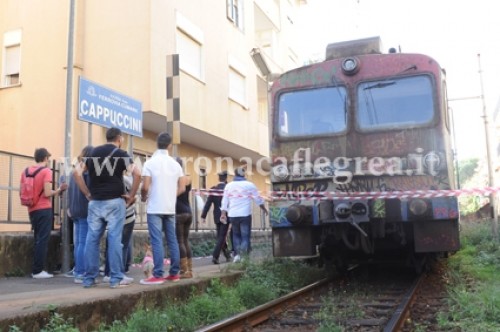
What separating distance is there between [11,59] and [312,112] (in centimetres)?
1046

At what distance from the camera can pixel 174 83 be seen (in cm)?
809

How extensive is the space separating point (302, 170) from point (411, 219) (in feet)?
5.66

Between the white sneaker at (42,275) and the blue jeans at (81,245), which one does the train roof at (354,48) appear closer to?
the blue jeans at (81,245)

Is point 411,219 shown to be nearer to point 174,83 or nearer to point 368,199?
point 368,199

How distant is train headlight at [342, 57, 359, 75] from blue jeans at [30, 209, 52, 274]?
4.75 m

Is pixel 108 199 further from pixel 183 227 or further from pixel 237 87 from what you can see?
pixel 237 87

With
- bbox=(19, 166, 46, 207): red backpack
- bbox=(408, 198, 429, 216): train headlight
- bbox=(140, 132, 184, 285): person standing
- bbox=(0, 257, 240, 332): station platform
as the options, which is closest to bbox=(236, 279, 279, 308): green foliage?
bbox=(0, 257, 240, 332): station platform

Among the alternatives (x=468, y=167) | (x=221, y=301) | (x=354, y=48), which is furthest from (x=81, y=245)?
(x=468, y=167)

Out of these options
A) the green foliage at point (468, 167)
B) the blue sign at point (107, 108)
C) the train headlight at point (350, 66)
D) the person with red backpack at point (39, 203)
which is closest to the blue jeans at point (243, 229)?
the blue sign at point (107, 108)

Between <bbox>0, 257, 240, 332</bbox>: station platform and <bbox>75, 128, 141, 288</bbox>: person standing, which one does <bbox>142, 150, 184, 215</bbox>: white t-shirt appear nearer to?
<bbox>75, 128, 141, 288</bbox>: person standing

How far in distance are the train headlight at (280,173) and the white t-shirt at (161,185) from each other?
2042 millimetres

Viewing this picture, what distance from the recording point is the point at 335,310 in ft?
18.7

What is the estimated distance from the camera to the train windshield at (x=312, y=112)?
7918 millimetres

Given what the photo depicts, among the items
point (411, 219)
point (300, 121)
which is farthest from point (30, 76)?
point (411, 219)
